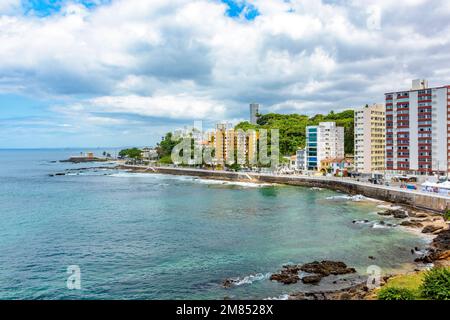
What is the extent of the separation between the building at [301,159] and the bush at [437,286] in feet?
223

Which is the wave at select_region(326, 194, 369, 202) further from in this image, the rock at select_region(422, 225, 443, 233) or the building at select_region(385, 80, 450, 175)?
the rock at select_region(422, 225, 443, 233)

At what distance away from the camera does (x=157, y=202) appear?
5012 centimetres

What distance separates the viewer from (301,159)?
82.4m

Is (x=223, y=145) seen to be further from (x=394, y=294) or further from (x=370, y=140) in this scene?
(x=394, y=294)

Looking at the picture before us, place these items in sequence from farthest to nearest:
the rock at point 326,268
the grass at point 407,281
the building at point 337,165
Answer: the building at point 337,165 → the rock at point 326,268 → the grass at point 407,281

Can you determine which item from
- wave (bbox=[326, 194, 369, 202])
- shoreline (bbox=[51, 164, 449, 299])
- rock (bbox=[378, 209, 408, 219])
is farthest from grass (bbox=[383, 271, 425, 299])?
wave (bbox=[326, 194, 369, 202])

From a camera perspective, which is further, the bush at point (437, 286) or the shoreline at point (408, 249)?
the shoreline at point (408, 249)

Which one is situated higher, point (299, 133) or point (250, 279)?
point (299, 133)

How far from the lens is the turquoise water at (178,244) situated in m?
19.8

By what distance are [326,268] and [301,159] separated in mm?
62098

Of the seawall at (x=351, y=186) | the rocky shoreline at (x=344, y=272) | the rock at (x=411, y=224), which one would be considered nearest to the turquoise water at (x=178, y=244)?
the rocky shoreline at (x=344, y=272)

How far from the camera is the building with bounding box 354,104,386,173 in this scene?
6681cm

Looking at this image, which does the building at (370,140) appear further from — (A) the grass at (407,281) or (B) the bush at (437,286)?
(B) the bush at (437,286)

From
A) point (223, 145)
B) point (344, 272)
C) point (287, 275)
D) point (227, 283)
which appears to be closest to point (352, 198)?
point (344, 272)
